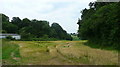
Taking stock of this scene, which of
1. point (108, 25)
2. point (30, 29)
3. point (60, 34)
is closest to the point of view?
point (108, 25)

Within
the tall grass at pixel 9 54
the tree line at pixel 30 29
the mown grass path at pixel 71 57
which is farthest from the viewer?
the tree line at pixel 30 29

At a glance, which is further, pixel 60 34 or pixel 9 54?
pixel 60 34

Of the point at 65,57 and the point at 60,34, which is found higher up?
the point at 60,34

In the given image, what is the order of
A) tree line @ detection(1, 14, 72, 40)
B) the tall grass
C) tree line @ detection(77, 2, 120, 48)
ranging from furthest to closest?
1. tree line @ detection(1, 14, 72, 40)
2. tree line @ detection(77, 2, 120, 48)
3. the tall grass

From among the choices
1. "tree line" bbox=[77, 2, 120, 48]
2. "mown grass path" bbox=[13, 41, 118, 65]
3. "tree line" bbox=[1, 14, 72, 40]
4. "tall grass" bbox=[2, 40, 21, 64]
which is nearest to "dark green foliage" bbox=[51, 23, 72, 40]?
"tree line" bbox=[1, 14, 72, 40]

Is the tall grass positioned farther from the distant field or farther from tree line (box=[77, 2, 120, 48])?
tree line (box=[77, 2, 120, 48])

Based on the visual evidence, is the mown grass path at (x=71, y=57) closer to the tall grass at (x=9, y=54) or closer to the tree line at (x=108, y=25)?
the tall grass at (x=9, y=54)

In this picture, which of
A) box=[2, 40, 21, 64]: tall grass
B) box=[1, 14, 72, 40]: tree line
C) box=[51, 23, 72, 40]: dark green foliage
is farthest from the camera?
box=[51, 23, 72, 40]: dark green foliage

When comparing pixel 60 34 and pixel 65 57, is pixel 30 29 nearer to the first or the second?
pixel 60 34

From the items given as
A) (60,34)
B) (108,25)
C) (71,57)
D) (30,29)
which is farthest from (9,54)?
(60,34)

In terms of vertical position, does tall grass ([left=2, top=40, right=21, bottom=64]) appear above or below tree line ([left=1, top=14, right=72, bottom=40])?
below

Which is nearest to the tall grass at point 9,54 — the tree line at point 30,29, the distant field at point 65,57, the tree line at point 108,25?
the distant field at point 65,57

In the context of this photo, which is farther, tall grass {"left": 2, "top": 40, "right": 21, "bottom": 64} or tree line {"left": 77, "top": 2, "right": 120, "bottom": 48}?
tree line {"left": 77, "top": 2, "right": 120, "bottom": 48}

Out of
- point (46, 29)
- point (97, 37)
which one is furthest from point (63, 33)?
point (97, 37)
